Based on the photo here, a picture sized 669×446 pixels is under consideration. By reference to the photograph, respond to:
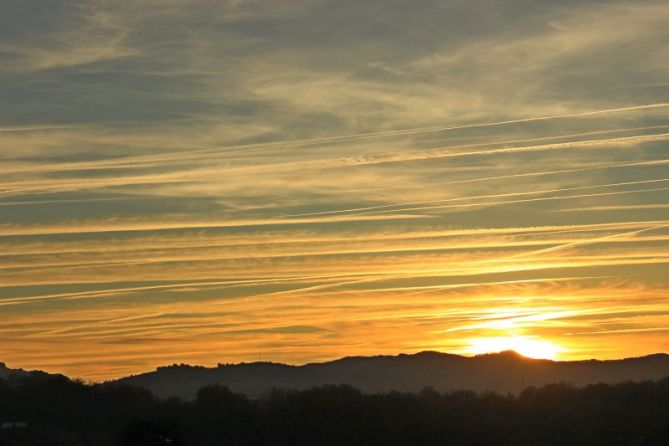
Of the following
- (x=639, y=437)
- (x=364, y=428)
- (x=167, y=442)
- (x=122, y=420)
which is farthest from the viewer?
(x=122, y=420)

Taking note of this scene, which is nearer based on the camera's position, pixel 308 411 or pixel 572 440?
pixel 572 440

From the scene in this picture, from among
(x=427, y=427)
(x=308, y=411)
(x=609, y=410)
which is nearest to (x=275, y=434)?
(x=308, y=411)

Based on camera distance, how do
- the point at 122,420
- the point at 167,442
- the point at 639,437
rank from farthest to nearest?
the point at 122,420, the point at 639,437, the point at 167,442

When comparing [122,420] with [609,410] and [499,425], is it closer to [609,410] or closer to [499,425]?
[499,425]

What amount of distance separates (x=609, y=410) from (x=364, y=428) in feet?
126

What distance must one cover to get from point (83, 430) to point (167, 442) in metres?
44.2

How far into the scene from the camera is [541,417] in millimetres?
198750

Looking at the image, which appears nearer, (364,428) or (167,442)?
(167,442)

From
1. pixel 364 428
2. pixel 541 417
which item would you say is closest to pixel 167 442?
pixel 364 428

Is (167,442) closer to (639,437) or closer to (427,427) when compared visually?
(427,427)

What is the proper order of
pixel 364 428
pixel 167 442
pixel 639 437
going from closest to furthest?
pixel 167 442, pixel 639 437, pixel 364 428

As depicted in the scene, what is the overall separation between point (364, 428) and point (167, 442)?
136 ft

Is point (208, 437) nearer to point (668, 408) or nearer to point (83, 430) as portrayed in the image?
point (83, 430)

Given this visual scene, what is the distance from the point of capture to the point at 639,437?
163m
